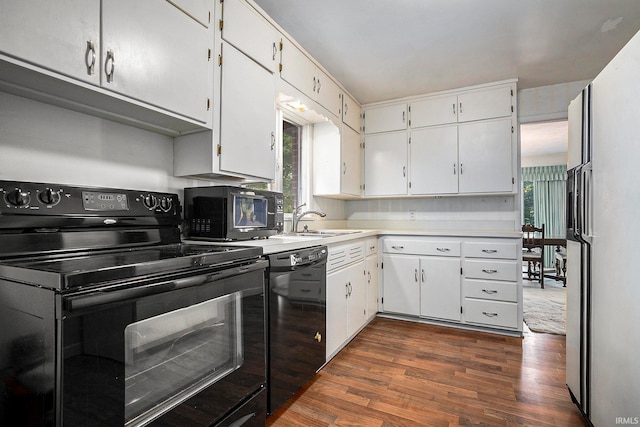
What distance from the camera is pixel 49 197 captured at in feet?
3.96

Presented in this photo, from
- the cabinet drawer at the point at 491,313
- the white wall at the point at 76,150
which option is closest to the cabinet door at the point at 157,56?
the white wall at the point at 76,150

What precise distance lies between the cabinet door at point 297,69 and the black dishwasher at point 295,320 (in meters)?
1.24

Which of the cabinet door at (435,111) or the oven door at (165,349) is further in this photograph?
the cabinet door at (435,111)

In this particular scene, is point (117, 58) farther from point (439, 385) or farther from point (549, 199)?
point (549, 199)

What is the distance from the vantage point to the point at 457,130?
3387mm

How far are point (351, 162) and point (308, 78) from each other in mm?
1158

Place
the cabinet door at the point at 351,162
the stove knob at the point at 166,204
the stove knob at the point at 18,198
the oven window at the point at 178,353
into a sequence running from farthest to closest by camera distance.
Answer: the cabinet door at the point at 351,162, the stove knob at the point at 166,204, the stove knob at the point at 18,198, the oven window at the point at 178,353

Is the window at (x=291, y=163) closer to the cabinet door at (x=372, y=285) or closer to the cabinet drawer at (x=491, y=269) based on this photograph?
the cabinet door at (x=372, y=285)

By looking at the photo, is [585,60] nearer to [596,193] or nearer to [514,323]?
[596,193]

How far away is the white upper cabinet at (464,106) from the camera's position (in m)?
3.21

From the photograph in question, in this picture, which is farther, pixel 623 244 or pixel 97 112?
pixel 97 112

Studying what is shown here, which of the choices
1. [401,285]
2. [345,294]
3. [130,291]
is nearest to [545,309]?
[401,285]

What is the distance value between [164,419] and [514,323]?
2916 millimetres

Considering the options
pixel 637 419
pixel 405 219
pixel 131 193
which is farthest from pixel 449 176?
pixel 131 193
